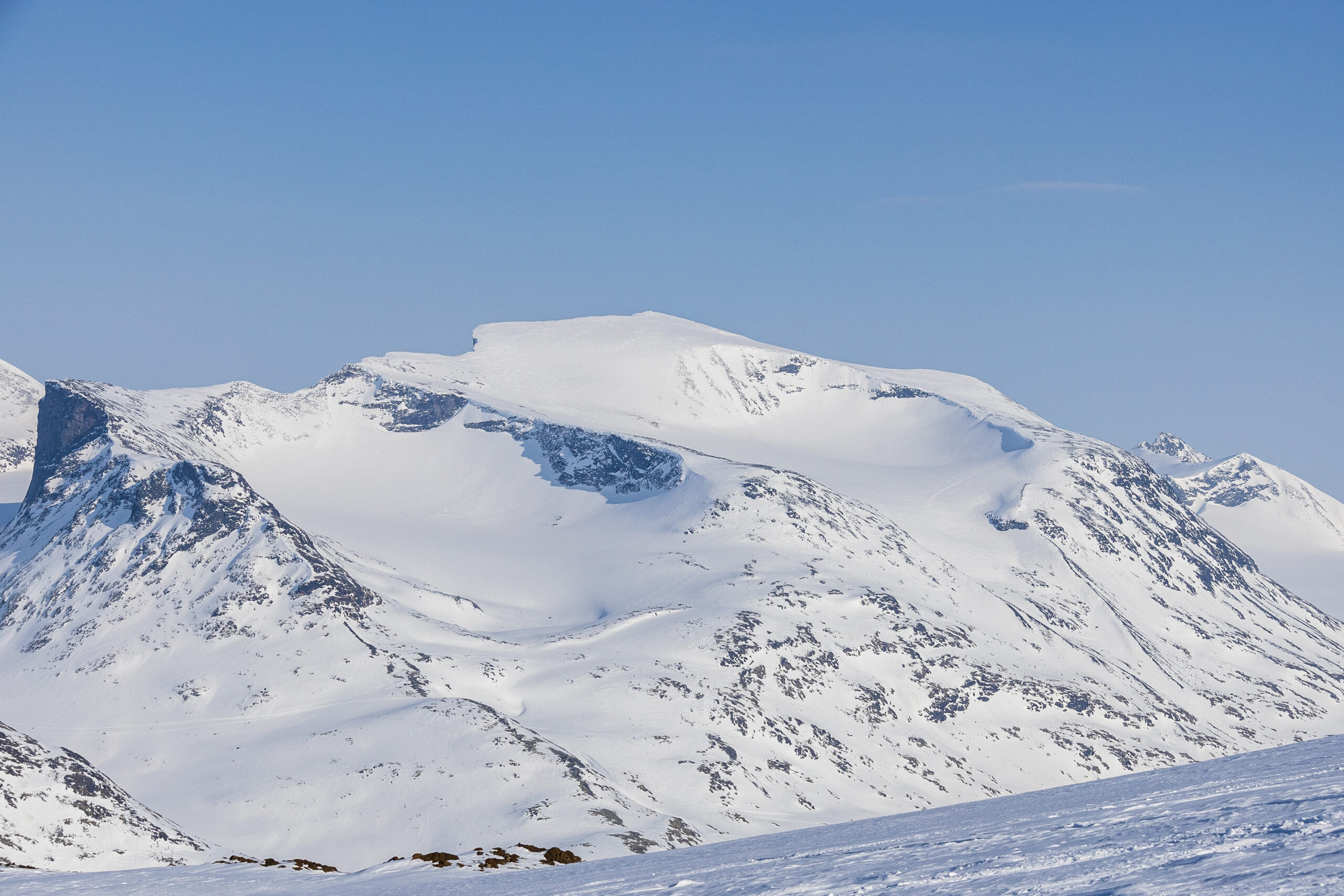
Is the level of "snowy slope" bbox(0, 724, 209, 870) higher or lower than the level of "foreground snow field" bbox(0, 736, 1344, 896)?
lower

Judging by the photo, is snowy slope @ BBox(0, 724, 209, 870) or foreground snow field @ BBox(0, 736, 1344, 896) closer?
foreground snow field @ BBox(0, 736, 1344, 896)

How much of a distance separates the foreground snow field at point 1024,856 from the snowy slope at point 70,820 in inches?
3160

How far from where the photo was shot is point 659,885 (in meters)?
37.8

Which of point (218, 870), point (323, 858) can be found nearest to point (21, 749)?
point (323, 858)

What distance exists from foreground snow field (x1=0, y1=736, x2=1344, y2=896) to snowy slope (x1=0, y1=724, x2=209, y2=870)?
8026cm

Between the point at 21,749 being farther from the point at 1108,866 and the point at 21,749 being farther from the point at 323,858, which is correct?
the point at 1108,866

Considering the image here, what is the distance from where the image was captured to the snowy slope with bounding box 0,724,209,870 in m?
130

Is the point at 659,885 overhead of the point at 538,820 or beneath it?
overhead

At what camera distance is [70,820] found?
463ft

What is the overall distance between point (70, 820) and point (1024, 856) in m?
134

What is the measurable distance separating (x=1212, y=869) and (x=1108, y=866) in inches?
97.8

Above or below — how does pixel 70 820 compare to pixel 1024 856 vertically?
below

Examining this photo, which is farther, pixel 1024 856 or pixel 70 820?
pixel 70 820

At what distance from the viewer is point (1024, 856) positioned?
1268 inches
